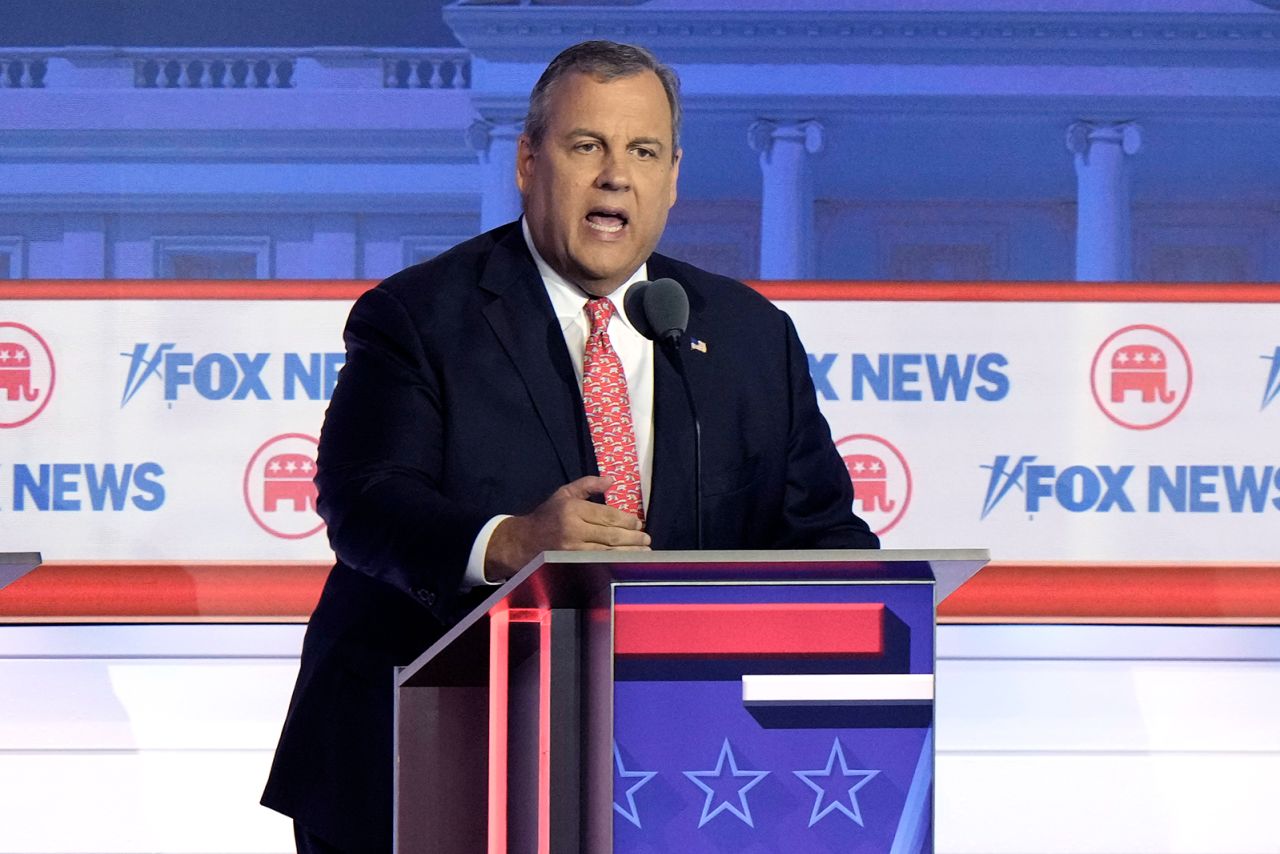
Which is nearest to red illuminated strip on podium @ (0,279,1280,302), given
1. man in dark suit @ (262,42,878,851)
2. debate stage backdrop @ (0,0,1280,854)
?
debate stage backdrop @ (0,0,1280,854)

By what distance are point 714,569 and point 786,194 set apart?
248 cm

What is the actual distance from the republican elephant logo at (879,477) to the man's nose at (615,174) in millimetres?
1488

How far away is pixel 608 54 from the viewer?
7.42ft

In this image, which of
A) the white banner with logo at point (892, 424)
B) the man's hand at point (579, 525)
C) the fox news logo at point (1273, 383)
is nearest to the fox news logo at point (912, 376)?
the white banner with logo at point (892, 424)

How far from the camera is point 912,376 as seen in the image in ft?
12.0

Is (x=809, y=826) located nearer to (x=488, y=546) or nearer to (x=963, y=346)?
(x=488, y=546)

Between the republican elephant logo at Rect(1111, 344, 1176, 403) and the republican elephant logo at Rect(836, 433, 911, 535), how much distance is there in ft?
1.59

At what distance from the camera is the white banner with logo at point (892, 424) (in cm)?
359

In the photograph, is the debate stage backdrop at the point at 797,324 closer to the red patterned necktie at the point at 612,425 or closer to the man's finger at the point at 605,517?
the red patterned necktie at the point at 612,425

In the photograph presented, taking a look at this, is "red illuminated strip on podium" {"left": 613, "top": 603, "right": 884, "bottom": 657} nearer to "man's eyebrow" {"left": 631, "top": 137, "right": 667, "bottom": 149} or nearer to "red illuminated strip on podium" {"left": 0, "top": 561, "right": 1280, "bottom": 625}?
"man's eyebrow" {"left": 631, "top": 137, "right": 667, "bottom": 149}

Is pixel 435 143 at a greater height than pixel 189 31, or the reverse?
pixel 189 31

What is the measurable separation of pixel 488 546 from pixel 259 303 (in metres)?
1.94

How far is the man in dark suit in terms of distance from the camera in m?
2.09

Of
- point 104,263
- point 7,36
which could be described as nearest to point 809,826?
point 104,263
